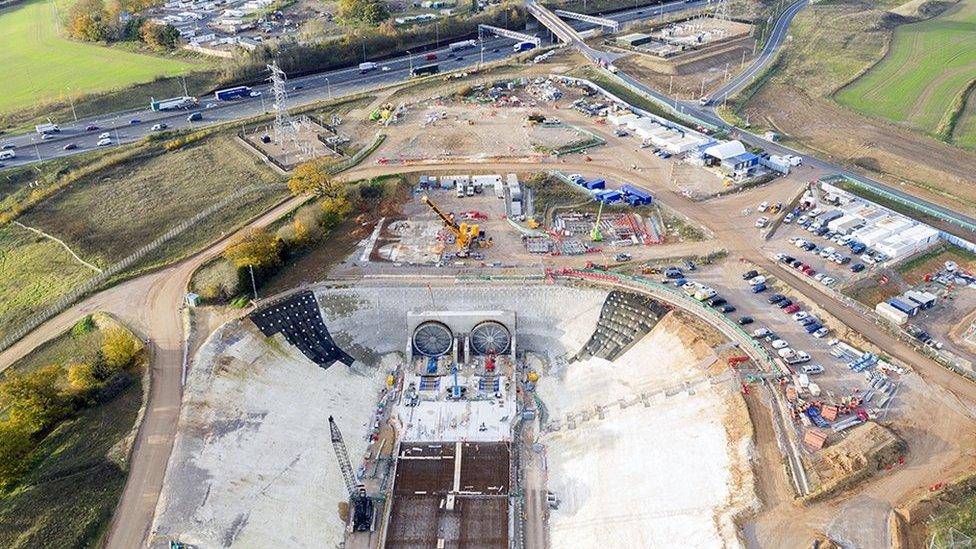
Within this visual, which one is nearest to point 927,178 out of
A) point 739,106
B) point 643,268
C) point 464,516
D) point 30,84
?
point 739,106

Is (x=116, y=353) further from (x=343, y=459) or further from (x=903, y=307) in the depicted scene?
(x=903, y=307)

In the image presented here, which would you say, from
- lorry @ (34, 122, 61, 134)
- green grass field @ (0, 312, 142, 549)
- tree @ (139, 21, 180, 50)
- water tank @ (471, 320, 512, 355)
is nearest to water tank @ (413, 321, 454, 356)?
water tank @ (471, 320, 512, 355)

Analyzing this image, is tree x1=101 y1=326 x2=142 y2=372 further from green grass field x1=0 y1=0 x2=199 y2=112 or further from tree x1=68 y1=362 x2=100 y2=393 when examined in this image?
green grass field x1=0 y1=0 x2=199 y2=112

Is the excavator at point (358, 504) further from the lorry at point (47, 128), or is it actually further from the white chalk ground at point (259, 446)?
the lorry at point (47, 128)

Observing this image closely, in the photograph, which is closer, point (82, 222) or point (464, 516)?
point (464, 516)

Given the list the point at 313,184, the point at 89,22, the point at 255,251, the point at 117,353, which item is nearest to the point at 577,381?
the point at 255,251

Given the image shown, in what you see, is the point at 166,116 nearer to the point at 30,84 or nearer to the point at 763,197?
the point at 30,84
